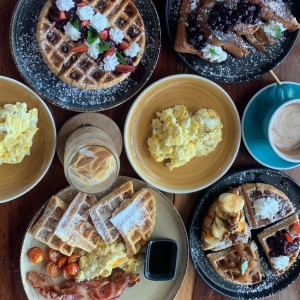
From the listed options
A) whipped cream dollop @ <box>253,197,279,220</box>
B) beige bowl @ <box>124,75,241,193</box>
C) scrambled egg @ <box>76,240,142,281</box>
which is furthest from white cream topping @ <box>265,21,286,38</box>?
scrambled egg @ <box>76,240,142,281</box>

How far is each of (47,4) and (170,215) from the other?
1.17 metres

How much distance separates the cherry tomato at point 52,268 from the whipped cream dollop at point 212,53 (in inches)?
49.4

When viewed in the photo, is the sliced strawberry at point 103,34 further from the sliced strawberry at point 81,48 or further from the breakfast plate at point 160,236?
the breakfast plate at point 160,236

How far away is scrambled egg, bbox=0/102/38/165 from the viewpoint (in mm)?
2357

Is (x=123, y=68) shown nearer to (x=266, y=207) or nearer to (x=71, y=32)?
(x=71, y=32)

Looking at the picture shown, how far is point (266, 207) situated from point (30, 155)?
1216 mm

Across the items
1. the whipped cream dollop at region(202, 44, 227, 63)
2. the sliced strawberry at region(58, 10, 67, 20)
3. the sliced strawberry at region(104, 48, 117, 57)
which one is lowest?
the sliced strawberry at region(104, 48, 117, 57)

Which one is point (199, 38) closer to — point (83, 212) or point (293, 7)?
point (293, 7)

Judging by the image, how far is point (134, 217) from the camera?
2.57m

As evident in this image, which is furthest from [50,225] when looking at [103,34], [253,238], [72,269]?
[253,238]

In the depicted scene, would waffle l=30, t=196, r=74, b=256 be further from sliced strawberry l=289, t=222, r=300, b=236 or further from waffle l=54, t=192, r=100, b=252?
sliced strawberry l=289, t=222, r=300, b=236

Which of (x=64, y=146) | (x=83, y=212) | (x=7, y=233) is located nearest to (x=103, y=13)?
(x=64, y=146)

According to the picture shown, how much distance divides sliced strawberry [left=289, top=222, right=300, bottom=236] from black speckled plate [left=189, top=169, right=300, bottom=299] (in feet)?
0.37

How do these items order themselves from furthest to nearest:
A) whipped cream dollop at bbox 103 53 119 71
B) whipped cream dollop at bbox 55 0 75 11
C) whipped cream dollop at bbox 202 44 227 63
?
whipped cream dollop at bbox 202 44 227 63
whipped cream dollop at bbox 103 53 119 71
whipped cream dollop at bbox 55 0 75 11
